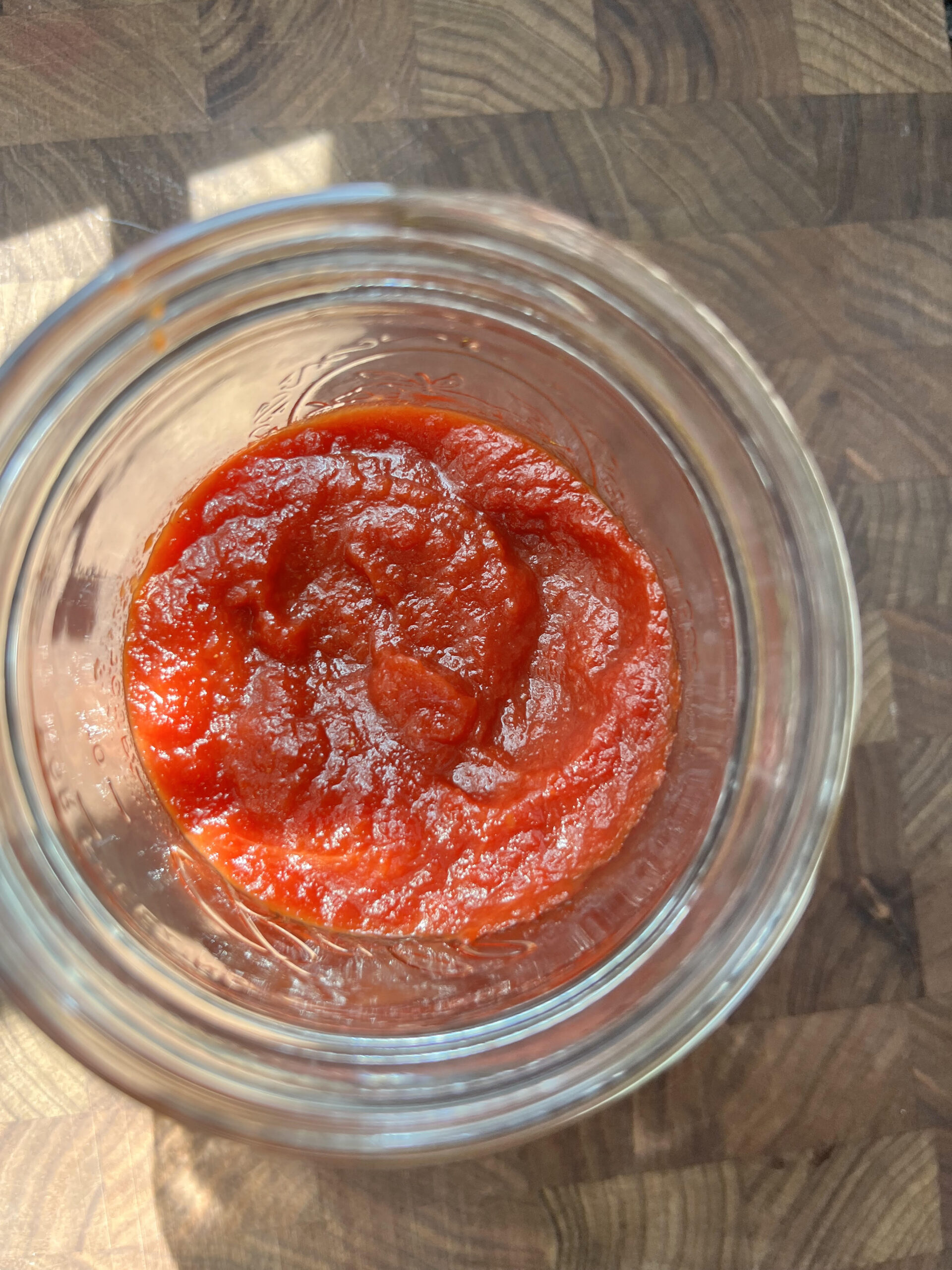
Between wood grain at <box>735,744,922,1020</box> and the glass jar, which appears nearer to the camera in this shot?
the glass jar

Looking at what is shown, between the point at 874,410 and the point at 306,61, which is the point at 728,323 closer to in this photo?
the point at 874,410

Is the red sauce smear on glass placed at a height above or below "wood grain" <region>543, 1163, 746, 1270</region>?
above

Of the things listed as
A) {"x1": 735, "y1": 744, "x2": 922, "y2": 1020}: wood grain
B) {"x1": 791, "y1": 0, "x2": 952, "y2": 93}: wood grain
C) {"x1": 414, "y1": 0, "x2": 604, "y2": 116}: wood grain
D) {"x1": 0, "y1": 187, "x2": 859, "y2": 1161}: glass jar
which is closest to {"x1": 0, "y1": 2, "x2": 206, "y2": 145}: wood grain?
{"x1": 414, "y1": 0, "x2": 604, "y2": 116}: wood grain

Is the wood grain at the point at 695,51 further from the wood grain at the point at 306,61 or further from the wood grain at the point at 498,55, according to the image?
the wood grain at the point at 306,61

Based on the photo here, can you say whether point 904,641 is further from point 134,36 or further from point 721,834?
point 134,36

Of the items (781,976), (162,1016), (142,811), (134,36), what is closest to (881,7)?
(134,36)

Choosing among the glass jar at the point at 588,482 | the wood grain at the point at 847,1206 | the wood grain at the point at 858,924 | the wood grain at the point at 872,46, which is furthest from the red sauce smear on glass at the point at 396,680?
the wood grain at the point at 872,46

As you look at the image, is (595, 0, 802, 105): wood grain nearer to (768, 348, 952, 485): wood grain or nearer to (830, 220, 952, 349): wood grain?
(830, 220, 952, 349): wood grain
